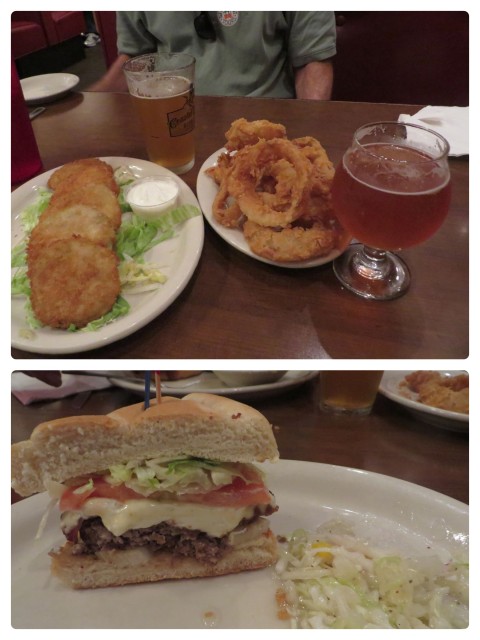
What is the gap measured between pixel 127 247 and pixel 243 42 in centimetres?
126

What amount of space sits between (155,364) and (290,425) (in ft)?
1.90

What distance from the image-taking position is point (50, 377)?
4.75ft

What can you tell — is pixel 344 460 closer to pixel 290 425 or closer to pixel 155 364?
pixel 290 425

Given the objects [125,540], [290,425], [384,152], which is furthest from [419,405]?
[125,540]

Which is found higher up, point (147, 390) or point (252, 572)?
point (147, 390)

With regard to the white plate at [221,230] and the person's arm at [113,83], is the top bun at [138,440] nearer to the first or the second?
the white plate at [221,230]

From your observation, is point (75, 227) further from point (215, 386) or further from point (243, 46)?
point (243, 46)

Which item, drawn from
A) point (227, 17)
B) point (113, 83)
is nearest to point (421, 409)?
point (227, 17)

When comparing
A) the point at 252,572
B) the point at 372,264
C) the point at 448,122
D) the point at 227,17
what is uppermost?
the point at 227,17

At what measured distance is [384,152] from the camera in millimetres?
1145

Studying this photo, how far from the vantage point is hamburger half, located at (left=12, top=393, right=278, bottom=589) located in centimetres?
108

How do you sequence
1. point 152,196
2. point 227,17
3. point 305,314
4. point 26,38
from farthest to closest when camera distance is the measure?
point 26,38, point 227,17, point 152,196, point 305,314

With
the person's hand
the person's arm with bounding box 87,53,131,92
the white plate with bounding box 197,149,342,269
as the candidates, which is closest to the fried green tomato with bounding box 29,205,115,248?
the white plate with bounding box 197,149,342,269

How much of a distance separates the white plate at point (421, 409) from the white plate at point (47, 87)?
5.56 feet
